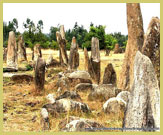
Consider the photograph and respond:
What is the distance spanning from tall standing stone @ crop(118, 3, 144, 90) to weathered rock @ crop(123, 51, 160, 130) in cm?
635

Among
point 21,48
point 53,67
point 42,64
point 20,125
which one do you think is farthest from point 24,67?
point 20,125

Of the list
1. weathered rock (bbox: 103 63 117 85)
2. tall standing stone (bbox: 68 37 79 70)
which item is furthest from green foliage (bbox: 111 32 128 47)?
weathered rock (bbox: 103 63 117 85)

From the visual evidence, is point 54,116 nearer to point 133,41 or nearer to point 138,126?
point 138,126

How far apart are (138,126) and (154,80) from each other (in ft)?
2.76

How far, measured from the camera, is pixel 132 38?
1215 cm

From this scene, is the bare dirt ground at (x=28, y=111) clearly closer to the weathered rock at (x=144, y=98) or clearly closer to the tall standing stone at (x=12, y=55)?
the weathered rock at (x=144, y=98)

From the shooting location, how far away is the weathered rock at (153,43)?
23.9ft

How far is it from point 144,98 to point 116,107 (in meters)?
3.07

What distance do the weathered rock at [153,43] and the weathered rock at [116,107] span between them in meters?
1.66

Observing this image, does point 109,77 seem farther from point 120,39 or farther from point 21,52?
point 120,39

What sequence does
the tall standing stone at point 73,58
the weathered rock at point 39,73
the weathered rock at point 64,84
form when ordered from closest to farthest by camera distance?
1. the weathered rock at point 39,73
2. the weathered rock at point 64,84
3. the tall standing stone at point 73,58

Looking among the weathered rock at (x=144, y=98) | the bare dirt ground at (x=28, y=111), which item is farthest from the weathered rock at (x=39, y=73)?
the weathered rock at (x=144, y=98)

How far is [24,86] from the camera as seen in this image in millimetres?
14586

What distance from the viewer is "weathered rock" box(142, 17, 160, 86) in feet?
23.9
